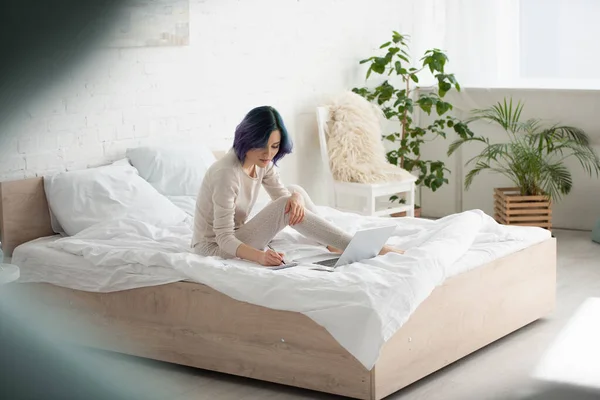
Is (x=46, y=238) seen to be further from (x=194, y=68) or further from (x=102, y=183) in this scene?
(x=194, y=68)

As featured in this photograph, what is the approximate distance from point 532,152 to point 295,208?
7.72ft

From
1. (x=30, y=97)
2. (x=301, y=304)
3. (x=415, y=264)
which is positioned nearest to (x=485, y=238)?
(x=415, y=264)

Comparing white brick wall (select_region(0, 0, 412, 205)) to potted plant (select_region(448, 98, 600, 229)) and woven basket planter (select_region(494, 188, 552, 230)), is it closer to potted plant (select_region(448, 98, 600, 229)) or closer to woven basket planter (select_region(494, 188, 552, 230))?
potted plant (select_region(448, 98, 600, 229))

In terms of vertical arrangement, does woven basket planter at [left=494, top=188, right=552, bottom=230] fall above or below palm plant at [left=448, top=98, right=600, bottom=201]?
below

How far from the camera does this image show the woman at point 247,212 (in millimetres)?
2703

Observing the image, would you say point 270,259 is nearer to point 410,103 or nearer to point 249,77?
point 249,77

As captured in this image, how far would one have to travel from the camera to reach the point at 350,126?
457cm

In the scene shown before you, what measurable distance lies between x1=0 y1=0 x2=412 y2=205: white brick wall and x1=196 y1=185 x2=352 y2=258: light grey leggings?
63 centimetres

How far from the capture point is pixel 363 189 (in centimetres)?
449

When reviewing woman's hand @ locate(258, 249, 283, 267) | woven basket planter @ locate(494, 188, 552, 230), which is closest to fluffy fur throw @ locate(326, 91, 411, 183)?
woven basket planter @ locate(494, 188, 552, 230)

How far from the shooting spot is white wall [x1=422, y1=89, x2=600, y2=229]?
4918mm

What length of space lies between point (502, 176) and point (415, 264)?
9.72ft

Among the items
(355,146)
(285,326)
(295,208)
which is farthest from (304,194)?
(355,146)

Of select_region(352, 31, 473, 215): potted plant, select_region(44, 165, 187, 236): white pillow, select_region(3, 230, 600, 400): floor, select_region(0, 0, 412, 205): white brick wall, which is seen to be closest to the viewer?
select_region(3, 230, 600, 400): floor
